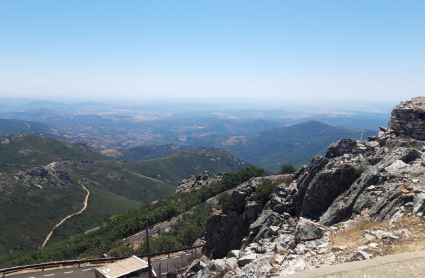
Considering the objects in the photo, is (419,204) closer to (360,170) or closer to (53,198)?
(360,170)

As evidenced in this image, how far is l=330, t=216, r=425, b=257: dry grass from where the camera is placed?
29.2 ft

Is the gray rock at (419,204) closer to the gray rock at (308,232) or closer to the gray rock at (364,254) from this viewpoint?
the gray rock at (364,254)

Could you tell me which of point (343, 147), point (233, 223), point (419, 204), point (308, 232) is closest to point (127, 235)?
point (233, 223)

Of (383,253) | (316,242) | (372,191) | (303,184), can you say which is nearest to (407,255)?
(383,253)

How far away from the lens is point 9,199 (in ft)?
376

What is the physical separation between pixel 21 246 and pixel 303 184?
109m

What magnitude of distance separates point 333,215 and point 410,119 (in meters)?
15.1

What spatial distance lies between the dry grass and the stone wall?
15892mm

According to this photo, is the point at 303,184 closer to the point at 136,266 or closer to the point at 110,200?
the point at 136,266

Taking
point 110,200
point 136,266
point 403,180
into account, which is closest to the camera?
→ point 403,180

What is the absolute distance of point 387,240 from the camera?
955 cm

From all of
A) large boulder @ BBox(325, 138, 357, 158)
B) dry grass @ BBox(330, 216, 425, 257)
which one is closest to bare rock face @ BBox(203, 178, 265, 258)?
large boulder @ BBox(325, 138, 357, 158)

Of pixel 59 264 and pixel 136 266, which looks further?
pixel 59 264

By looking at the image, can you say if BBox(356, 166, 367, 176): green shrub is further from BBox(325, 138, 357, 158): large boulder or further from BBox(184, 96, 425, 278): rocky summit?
BBox(325, 138, 357, 158): large boulder
